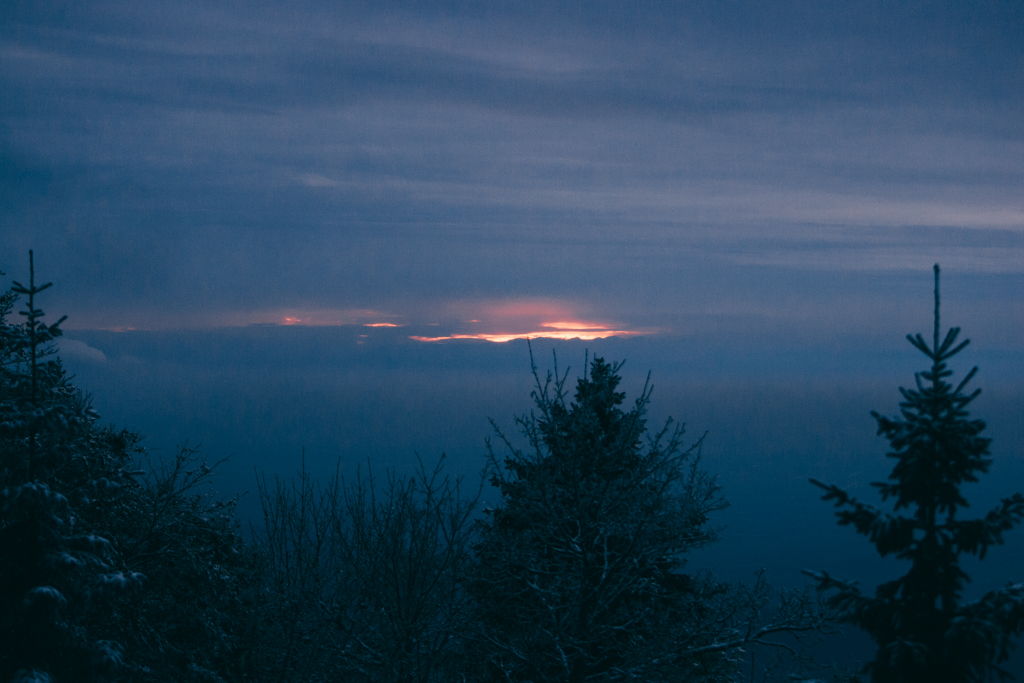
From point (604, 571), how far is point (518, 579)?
1.76m

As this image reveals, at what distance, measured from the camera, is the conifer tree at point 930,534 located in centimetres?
630

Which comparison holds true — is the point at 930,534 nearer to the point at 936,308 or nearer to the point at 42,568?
the point at 936,308

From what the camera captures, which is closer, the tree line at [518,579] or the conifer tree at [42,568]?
the tree line at [518,579]

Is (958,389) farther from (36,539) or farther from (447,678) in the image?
(36,539)

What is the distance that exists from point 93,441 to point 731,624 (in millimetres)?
13504

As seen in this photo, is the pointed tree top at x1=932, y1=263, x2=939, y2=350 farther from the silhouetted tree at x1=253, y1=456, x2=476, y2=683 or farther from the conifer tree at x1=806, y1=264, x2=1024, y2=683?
the silhouetted tree at x1=253, y1=456, x2=476, y2=683

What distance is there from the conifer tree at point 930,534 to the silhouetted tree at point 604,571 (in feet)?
15.3

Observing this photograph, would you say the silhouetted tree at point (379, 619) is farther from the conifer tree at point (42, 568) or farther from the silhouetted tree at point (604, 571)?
the conifer tree at point (42, 568)

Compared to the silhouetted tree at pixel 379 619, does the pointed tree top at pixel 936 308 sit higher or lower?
higher

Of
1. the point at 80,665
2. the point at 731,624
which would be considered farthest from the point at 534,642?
the point at 80,665

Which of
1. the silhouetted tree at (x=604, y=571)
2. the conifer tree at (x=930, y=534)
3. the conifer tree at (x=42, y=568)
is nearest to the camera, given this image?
the conifer tree at (x=930, y=534)

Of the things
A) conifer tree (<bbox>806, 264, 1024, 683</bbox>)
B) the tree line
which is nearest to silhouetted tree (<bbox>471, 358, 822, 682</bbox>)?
the tree line

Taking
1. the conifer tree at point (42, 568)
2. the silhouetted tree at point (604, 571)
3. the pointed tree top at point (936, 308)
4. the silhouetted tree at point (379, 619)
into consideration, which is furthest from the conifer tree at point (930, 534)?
the conifer tree at point (42, 568)

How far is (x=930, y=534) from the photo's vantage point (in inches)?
262
